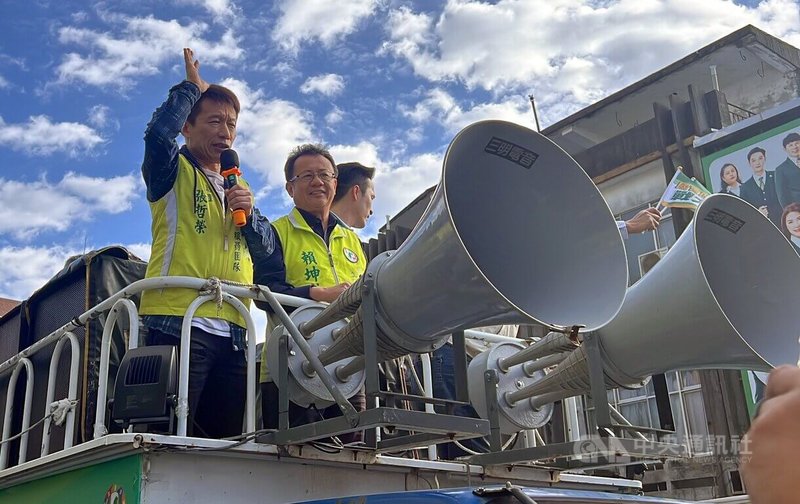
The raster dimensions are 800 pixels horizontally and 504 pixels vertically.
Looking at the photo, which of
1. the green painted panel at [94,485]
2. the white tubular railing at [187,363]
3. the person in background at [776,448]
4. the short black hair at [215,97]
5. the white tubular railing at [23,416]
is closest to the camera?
the person in background at [776,448]

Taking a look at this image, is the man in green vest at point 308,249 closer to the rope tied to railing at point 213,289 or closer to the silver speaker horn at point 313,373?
the silver speaker horn at point 313,373

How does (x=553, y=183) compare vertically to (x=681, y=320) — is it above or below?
above

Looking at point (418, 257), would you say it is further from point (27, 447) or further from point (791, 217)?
point (791, 217)

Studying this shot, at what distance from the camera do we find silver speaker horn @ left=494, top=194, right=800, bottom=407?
3.51 metres

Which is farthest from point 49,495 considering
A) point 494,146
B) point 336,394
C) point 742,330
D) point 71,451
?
point 742,330

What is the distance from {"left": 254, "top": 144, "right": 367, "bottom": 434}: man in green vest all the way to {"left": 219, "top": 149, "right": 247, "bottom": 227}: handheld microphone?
40 cm

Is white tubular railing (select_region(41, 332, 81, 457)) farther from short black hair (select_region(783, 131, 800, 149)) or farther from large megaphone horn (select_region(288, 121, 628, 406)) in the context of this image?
short black hair (select_region(783, 131, 800, 149))

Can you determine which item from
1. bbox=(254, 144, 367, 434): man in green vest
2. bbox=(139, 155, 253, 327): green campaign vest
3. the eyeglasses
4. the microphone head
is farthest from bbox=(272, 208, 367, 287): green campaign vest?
the microphone head

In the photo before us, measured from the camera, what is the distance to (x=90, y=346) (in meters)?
4.43

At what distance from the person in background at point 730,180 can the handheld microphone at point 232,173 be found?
9473mm

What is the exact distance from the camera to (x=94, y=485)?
11.3ft

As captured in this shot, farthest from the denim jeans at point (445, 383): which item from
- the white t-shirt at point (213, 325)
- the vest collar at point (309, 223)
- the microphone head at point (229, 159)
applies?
the microphone head at point (229, 159)

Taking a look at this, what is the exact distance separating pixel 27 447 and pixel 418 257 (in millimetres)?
2885

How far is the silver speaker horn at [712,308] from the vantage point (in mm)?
3512
